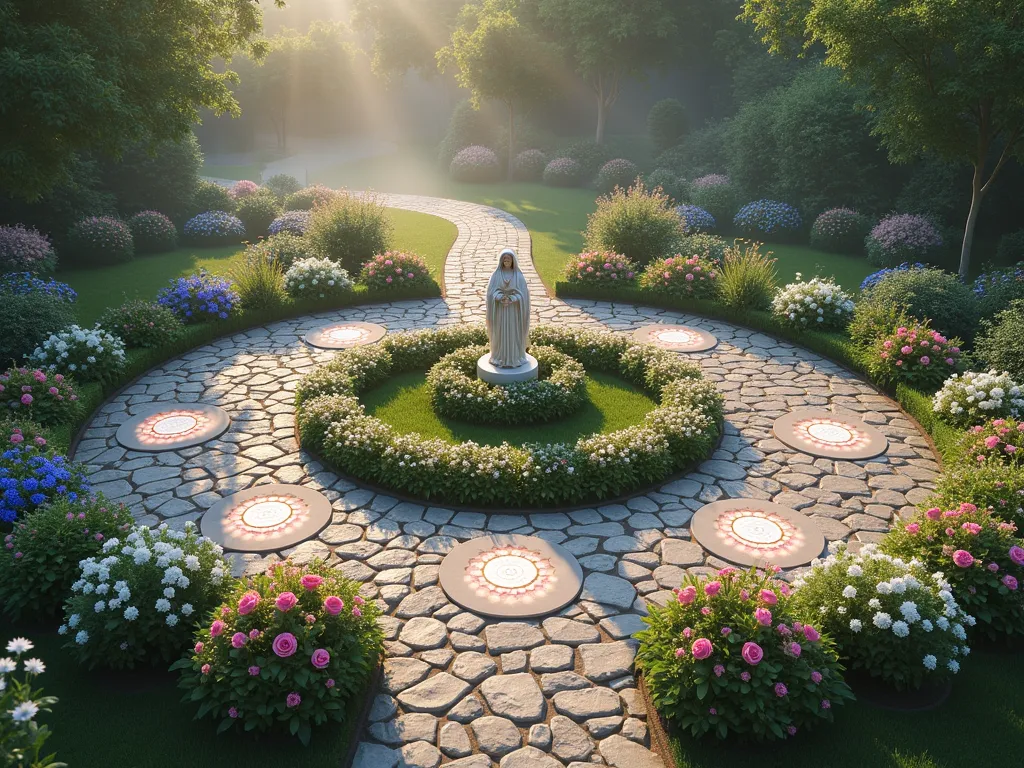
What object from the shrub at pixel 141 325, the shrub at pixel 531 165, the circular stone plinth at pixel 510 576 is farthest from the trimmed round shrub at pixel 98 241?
the shrub at pixel 531 165

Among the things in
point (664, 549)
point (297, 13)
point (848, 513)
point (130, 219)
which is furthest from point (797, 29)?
point (297, 13)

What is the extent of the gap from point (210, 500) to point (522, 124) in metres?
35.5

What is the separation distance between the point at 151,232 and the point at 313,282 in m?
9.03

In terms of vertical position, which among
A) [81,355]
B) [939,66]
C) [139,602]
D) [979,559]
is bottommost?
[81,355]

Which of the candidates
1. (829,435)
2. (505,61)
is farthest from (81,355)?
(505,61)

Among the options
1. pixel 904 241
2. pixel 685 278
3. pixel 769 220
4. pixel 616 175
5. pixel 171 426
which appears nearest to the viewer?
pixel 171 426

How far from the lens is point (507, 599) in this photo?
704 centimetres

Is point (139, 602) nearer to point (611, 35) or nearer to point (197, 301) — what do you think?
point (197, 301)

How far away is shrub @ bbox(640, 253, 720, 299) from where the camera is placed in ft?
52.1

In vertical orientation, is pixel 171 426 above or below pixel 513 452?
below

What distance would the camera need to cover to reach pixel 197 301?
14.3 metres

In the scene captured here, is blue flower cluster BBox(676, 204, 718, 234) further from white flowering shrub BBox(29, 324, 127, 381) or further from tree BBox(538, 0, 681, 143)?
white flowering shrub BBox(29, 324, 127, 381)

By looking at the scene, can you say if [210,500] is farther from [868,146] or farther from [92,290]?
[868,146]

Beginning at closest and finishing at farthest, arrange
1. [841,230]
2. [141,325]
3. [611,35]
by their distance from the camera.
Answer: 1. [141,325]
2. [841,230]
3. [611,35]
